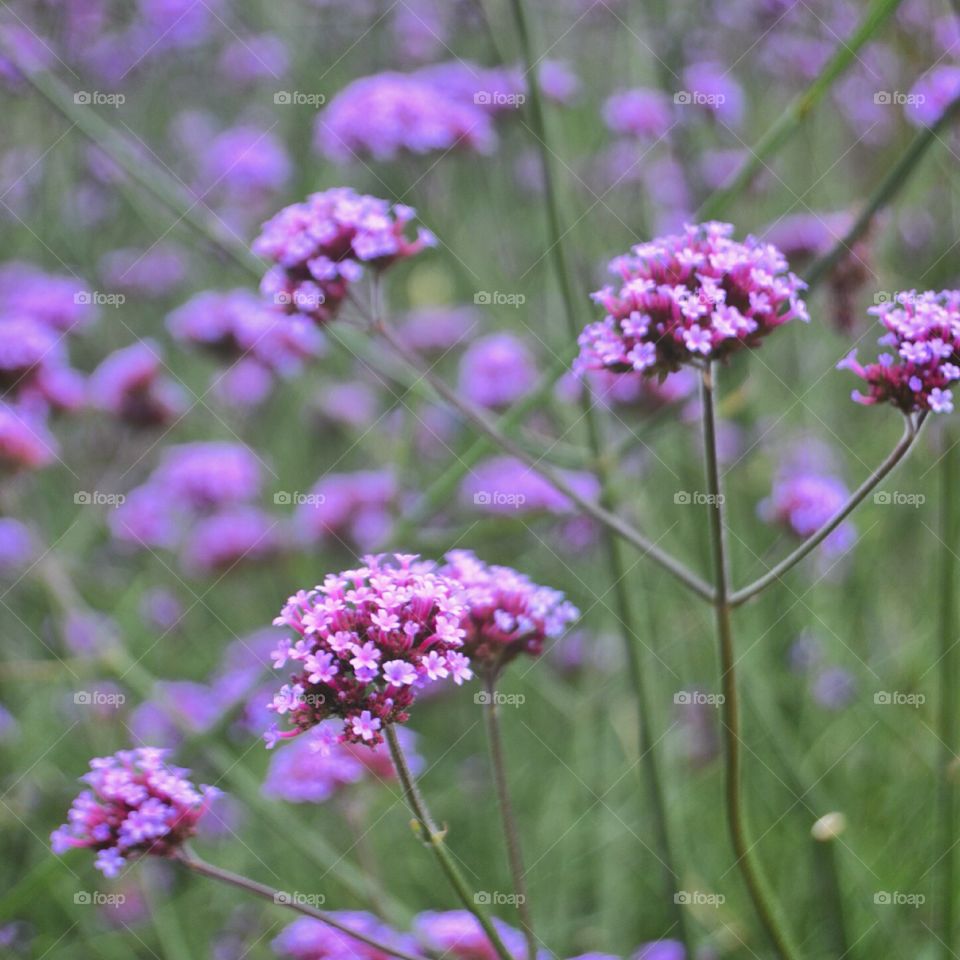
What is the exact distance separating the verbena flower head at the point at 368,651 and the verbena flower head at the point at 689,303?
290mm

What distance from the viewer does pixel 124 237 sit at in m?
3.26

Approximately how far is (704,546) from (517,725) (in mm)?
782

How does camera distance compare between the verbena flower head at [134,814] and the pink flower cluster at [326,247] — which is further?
the pink flower cluster at [326,247]

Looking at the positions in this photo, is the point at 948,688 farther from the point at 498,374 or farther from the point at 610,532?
the point at 498,374

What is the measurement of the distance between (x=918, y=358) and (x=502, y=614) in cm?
42

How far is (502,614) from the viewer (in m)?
1.05

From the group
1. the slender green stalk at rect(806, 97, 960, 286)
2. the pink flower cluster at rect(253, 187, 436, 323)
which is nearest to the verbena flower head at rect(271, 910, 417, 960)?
the pink flower cluster at rect(253, 187, 436, 323)

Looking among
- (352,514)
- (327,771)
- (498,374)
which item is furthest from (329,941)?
(498,374)

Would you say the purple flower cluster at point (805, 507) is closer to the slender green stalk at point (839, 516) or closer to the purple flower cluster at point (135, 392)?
the slender green stalk at point (839, 516)

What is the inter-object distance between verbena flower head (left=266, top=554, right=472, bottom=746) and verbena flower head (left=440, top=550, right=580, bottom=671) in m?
0.11

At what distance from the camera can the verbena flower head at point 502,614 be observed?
1051 mm

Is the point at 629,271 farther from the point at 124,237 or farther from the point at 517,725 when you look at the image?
the point at 124,237

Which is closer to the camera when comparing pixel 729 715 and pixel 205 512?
pixel 729 715

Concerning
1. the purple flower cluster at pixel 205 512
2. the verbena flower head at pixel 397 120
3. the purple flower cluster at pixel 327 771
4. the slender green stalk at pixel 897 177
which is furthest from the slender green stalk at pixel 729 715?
the purple flower cluster at pixel 205 512
